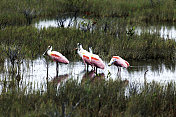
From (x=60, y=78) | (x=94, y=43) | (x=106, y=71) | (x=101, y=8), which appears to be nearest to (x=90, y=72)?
(x=106, y=71)

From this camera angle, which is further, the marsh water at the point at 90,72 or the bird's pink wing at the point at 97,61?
the bird's pink wing at the point at 97,61

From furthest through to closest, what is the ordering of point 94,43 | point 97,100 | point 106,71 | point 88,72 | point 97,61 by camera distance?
point 94,43 → point 106,71 → point 88,72 → point 97,61 → point 97,100

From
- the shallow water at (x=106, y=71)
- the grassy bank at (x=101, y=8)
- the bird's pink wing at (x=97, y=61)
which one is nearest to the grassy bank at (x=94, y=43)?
the shallow water at (x=106, y=71)

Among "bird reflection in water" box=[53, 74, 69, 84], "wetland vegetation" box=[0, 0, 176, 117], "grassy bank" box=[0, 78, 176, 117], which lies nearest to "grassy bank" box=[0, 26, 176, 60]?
"wetland vegetation" box=[0, 0, 176, 117]

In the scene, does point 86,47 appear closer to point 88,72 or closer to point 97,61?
point 88,72

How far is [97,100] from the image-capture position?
7.11 metres

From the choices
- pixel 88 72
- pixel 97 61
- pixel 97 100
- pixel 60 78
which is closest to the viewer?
pixel 97 100

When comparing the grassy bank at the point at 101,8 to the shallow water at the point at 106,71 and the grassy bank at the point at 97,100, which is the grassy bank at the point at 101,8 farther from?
the grassy bank at the point at 97,100

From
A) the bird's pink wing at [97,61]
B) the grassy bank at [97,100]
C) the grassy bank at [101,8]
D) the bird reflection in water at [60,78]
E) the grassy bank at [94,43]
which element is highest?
the grassy bank at [101,8]

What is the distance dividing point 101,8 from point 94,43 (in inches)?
433

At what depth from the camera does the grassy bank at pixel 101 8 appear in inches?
871

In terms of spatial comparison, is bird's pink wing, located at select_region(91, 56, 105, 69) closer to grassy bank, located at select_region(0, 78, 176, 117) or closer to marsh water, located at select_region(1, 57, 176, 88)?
marsh water, located at select_region(1, 57, 176, 88)

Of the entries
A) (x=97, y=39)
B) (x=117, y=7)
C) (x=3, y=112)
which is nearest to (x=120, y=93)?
(x=3, y=112)

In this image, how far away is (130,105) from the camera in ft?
21.9
